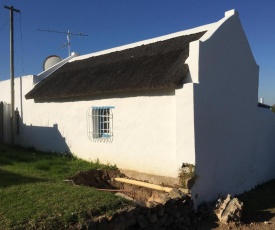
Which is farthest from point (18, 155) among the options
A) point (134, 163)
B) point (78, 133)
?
point (134, 163)

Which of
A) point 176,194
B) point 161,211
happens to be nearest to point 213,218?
point 176,194

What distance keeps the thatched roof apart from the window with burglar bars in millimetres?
716

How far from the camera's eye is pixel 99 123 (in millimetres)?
10625

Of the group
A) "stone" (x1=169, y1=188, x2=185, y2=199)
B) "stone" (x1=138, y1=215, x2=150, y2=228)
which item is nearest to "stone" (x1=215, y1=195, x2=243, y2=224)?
"stone" (x1=169, y1=188, x2=185, y2=199)

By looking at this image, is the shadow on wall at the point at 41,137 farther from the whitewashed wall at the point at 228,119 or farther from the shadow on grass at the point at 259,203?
the shadow on grass at the point at 259,203

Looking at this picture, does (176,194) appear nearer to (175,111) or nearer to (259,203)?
(175,111)

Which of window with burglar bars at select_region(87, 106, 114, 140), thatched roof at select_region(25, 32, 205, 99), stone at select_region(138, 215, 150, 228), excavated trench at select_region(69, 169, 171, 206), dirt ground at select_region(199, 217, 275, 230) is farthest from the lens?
window with burglar bars at select_region(87, 106, 114, 140)

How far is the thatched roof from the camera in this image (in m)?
8.31

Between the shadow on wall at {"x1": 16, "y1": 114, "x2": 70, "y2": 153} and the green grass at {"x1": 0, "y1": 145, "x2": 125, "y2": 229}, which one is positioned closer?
the green grass at {"x1": 0, "y1": 145, "x2": 125, "y2": 229}

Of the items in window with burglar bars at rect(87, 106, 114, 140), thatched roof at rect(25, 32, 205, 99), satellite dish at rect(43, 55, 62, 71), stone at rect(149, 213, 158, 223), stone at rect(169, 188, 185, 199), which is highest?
satellite dish at rect(43, 55, 62, 71)

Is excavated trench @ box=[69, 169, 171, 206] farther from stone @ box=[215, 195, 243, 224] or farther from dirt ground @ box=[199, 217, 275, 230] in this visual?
stone @ box=[215, 195, 243, 224]

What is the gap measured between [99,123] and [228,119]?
4.39m

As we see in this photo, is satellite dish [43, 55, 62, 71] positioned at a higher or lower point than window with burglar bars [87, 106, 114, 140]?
higher

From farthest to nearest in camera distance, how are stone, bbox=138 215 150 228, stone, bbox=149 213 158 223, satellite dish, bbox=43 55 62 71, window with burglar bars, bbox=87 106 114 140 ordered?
1. satellite dish, bbox=43 55 62 71
2. window with burglar bars, bbox=87 106 114 140
3. stone, bbox=149 213 158 223
4. stone, bbox=138 215 150 228
